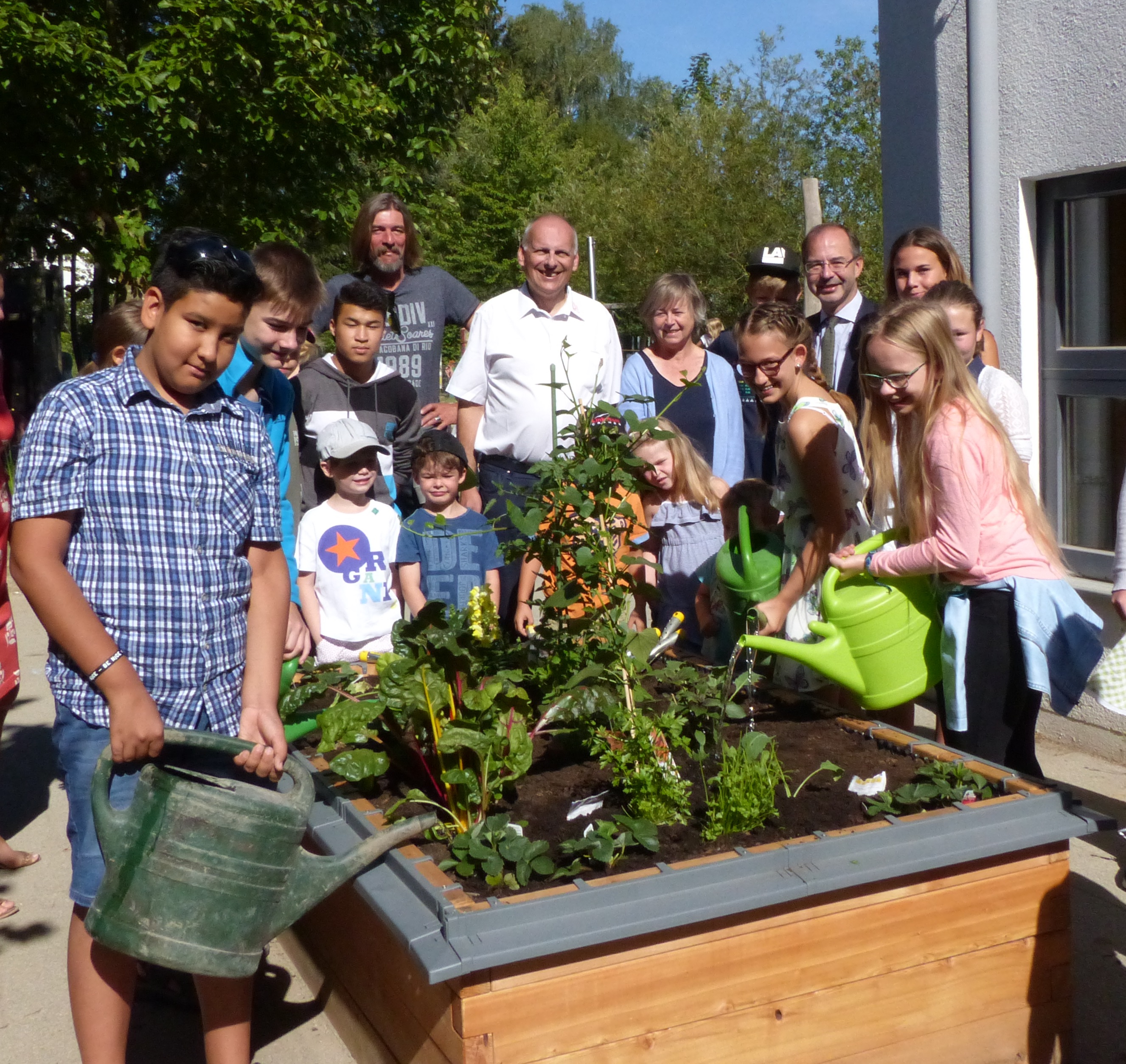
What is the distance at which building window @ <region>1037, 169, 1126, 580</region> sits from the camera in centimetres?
506

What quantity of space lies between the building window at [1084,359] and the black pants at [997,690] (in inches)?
85.4

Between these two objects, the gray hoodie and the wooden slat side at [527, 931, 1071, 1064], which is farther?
the gray hoodie

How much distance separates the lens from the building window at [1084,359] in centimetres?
506

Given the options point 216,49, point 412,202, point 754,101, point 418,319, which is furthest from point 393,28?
point 754,101

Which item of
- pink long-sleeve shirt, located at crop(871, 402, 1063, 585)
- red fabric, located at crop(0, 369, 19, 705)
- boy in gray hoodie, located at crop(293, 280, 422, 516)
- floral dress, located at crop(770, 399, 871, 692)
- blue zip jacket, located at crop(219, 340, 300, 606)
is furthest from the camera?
boy in gray hoodie, located at crop(293, 280, 422, 516)

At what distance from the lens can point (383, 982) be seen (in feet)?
8.73

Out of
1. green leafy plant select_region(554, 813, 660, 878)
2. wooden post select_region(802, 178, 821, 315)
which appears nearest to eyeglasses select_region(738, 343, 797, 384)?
green leafy plant select_region(554, 813, 660, 878)

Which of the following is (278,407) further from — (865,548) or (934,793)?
(934,793)

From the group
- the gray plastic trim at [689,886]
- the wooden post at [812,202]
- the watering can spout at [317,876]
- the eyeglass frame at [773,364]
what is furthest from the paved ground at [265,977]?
the wooden post at [812,202]

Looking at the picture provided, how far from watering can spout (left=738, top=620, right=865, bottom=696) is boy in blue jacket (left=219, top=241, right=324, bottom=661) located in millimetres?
1448

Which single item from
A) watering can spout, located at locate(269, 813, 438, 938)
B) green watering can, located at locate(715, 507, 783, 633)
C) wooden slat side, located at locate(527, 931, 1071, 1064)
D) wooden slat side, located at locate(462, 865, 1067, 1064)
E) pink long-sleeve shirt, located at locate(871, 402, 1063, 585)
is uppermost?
pink long-sleeve shirt, located at locate(871, 402, 1063, 585)

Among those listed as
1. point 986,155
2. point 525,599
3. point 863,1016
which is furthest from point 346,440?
point 986,155

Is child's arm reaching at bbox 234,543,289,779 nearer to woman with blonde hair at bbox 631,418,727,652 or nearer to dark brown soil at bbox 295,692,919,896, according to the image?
dark brown soil at bbox 295,692,919,896

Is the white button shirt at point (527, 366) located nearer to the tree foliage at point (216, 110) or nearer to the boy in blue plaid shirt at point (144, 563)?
the boy in blue plaid shirt at point (144, 563)
